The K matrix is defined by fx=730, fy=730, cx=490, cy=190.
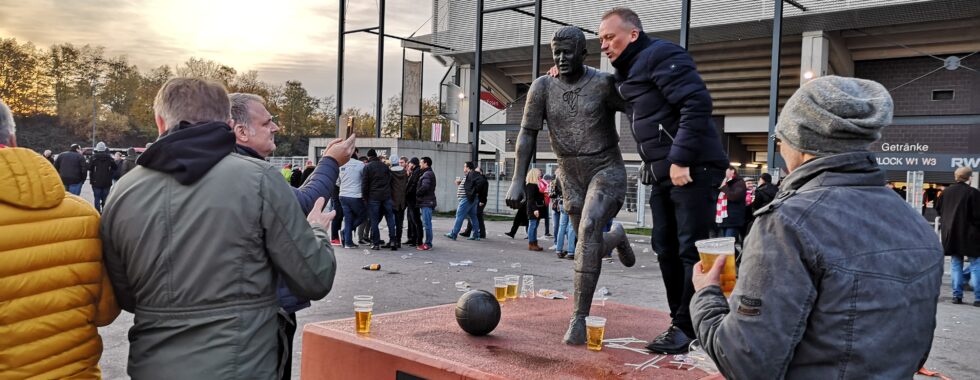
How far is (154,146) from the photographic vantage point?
2.44 metres

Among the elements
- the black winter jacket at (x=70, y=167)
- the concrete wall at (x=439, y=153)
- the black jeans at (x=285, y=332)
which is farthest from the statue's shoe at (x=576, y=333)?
the concrete wall at (x=439, y=153)

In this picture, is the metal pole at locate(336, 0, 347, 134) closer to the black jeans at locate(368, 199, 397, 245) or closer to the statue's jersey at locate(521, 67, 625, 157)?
the black jeans at locate(368, 199, 397, 245)

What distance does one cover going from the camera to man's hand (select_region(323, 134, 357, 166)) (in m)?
3.39

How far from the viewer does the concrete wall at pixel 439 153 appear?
25219mm

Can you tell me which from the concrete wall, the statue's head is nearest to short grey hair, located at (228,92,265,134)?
the statue's head

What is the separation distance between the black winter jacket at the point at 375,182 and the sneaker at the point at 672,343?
33.1ft

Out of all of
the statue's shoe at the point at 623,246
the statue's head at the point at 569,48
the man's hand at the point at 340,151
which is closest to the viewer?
the man's hand at the point at 340,151

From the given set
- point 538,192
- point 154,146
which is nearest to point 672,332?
point 154,146

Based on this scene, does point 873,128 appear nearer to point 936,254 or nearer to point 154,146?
point 936,254

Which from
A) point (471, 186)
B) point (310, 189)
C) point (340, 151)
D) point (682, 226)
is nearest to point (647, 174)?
point (682, 226)

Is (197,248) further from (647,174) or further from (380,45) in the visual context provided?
(380,45)

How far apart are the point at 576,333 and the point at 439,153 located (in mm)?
22112

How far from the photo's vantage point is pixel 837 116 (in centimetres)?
200

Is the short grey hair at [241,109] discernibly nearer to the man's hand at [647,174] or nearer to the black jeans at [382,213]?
the man's hand at [647,174]
